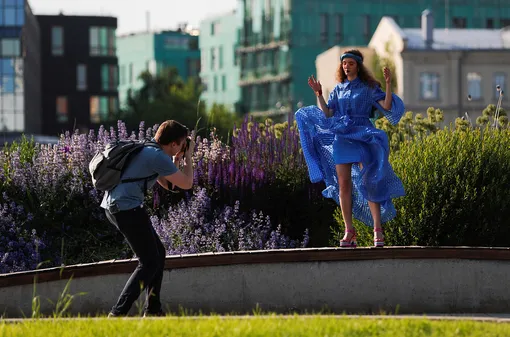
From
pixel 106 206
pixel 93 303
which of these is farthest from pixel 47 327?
pixel 93 303

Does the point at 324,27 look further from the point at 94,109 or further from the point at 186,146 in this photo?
the point at 186,146

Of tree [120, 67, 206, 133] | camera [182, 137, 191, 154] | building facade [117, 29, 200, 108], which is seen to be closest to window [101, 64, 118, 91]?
tree [120, 67, 206, 133]

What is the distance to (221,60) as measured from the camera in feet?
429

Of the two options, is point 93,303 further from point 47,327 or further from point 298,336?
point 298,336

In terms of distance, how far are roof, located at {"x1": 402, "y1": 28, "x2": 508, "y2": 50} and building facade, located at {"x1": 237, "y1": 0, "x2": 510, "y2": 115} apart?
22407mm

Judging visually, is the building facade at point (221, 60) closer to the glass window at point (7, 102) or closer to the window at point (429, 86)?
the glass window at point (7, 102)

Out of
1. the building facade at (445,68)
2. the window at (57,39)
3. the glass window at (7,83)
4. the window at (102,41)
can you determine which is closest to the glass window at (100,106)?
the window at (102,41)

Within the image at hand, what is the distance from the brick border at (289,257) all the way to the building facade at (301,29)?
95.0 m

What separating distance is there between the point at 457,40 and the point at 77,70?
39.9m

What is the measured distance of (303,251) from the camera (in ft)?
38.0

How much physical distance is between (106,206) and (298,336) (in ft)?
8.05

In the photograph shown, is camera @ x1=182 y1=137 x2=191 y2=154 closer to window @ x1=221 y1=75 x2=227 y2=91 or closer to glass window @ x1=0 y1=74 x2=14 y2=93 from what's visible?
glass window @ x1=0 y1=74 x2=14 y2=93

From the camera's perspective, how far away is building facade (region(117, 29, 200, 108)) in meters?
149

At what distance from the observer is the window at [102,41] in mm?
115062
